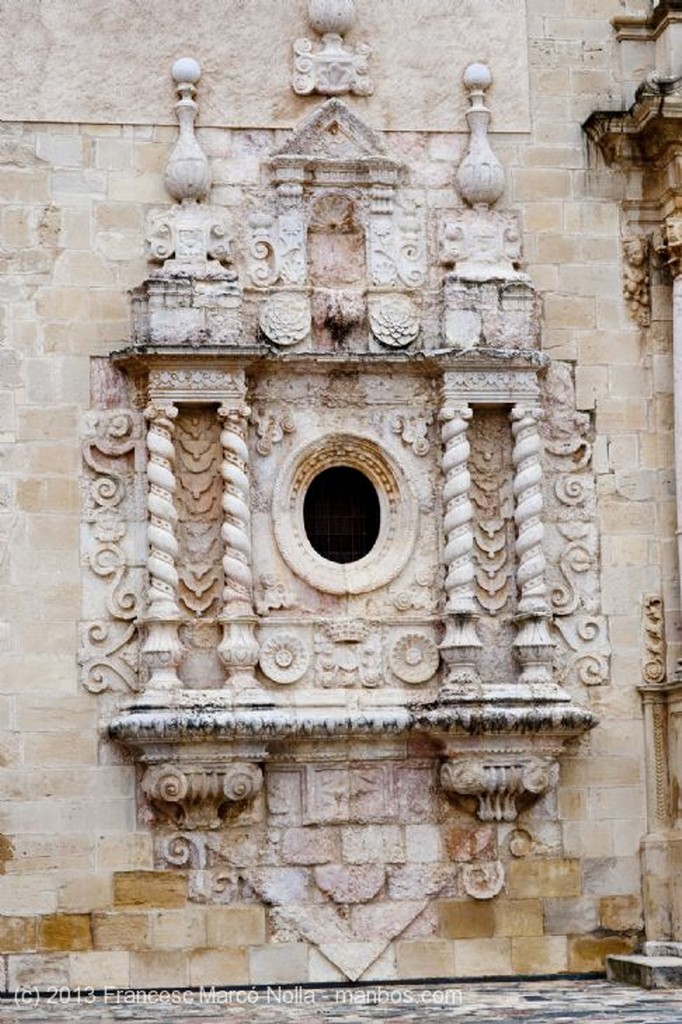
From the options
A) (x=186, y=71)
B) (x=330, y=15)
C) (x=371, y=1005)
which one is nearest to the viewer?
(x=371, y=1005)

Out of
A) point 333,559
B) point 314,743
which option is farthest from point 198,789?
point 333,559

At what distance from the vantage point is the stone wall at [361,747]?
1395cm

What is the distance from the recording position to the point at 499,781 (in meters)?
14.1

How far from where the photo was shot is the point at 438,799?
1430cm

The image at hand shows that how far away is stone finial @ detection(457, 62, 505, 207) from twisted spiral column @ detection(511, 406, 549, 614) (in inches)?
55.4

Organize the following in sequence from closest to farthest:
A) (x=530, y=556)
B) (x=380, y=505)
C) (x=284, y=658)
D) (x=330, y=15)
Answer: (x=284, y=658), (x=530, y=556), (x=380, y=505), (x=330, y=15)

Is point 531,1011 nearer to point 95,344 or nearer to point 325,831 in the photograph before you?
point 325,831

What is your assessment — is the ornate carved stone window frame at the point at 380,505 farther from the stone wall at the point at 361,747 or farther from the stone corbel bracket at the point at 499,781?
the stone corbel bracket at the point at 499,781

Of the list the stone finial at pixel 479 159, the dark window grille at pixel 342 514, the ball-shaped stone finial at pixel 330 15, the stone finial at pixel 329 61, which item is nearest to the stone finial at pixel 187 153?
the stone finial at pixel 329 61

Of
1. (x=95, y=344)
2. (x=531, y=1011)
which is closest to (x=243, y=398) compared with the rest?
(x=95, y=344)

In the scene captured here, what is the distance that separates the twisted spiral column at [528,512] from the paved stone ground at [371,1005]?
235cm

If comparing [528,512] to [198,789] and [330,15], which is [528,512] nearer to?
[198,789]

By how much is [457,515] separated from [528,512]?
45 cm

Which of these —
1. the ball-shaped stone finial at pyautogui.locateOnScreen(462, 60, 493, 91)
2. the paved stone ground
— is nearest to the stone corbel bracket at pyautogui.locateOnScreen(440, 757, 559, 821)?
the paved stone ground
